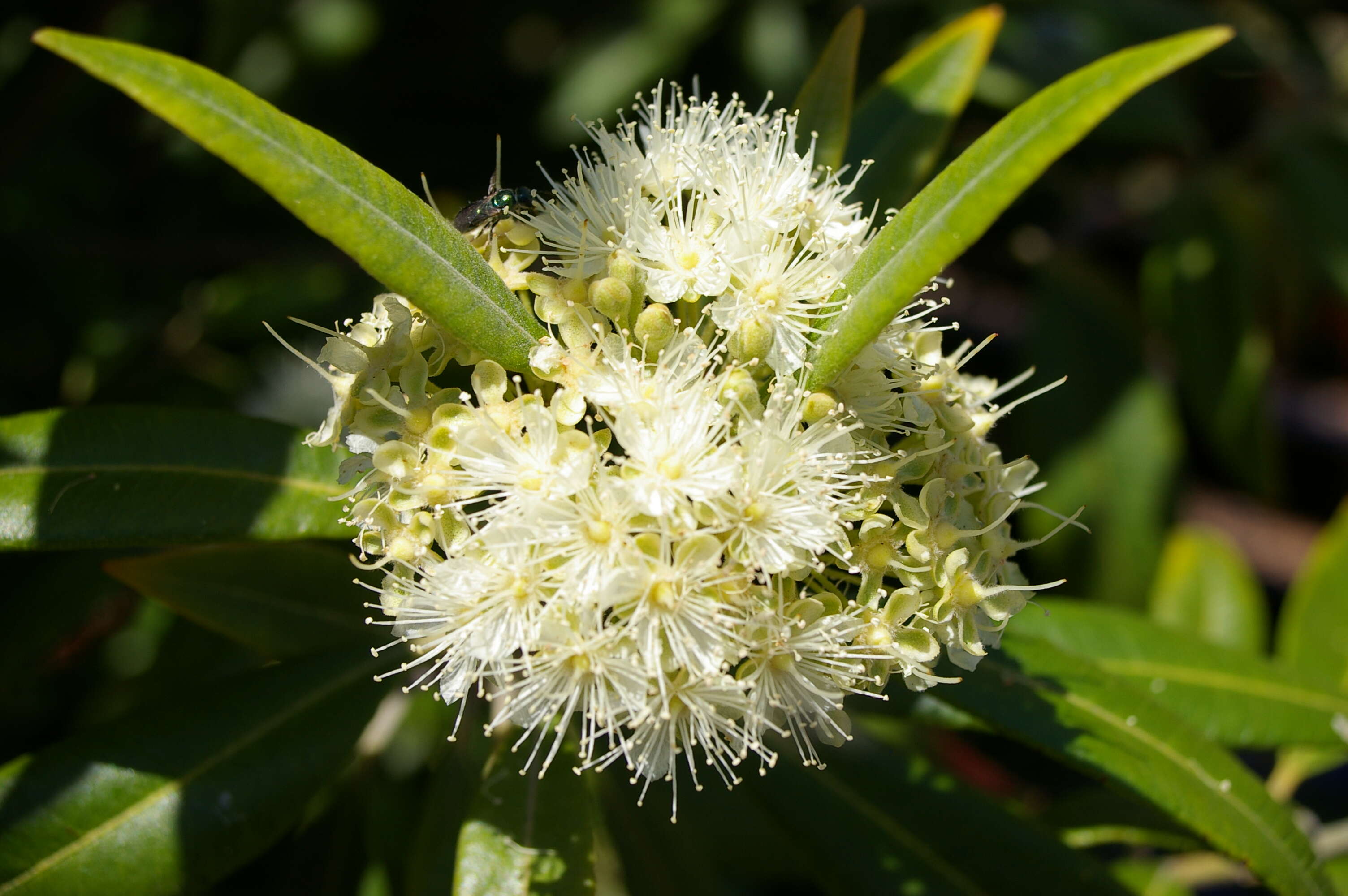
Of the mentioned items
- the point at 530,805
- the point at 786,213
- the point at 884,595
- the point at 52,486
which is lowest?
the point at 530,805

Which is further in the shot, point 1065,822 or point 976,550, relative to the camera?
point 1065,822

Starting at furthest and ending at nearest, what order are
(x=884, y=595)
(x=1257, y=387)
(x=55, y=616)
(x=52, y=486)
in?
1. (x=1257, y=387)
2. (x=55, y=616)
3. (x=52, y=486)
4. (x=884, y=595)

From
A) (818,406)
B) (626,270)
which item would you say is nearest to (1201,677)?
(818,406)

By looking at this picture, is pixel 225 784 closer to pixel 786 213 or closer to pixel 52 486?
pixel 52 486

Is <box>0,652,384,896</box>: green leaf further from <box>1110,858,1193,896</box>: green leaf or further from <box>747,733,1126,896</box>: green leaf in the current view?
<box>1110,858,1193,896</box>: green leaf

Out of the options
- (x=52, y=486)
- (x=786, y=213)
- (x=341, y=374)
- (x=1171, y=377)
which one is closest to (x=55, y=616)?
(x=52, y=486)

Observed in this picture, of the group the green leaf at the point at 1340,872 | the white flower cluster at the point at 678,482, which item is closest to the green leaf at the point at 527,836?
the white flower cluster at the point at 678,482
